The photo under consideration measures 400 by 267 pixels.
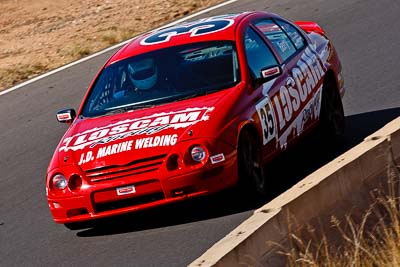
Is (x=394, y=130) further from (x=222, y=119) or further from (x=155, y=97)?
(x=155, y=97)

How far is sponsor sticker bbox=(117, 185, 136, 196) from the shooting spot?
372 inches

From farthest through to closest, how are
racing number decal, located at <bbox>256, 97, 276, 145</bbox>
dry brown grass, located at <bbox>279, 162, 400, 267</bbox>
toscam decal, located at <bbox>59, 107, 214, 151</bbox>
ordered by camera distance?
racing number decal, located at <bbox>256, 97, 276, 145</bbox> < toscam decal, located at <bbox>59, 107, 214, 151</bbox> < dry brown grass, located at <bbox>279, 162, 400, 267</bbox>

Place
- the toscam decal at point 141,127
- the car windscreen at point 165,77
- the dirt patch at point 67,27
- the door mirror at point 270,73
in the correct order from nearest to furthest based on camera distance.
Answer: the toscam decal at point 141,127, the door mirror at point 270,73, the car windscreen at point 165,77, the dirt patch at point 67,27

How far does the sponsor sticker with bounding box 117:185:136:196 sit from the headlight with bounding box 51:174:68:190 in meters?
0.49

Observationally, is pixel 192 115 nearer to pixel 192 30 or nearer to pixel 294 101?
pixel 294 101

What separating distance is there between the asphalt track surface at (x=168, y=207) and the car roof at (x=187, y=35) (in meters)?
1.33

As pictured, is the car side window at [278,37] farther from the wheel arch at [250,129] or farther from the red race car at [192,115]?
the wheel arch at [250,129]

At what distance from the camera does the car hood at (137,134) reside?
31.1ft

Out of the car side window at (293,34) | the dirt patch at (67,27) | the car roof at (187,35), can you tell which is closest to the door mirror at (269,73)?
the car roof at (187,35)

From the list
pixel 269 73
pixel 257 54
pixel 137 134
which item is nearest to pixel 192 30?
pixel 257 54

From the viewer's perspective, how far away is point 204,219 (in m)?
9.70

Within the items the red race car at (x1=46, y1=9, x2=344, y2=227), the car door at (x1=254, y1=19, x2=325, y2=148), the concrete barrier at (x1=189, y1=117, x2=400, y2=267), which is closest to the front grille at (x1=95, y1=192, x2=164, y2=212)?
the red race car at (x1=46, y1=9, x2=344, y2=227)

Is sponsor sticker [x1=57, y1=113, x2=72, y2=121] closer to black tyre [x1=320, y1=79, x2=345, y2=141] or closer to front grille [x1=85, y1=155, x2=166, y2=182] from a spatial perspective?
front grille [x1=85, y1=155, x2=166, y2=182]

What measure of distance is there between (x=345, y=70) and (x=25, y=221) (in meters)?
5.81
